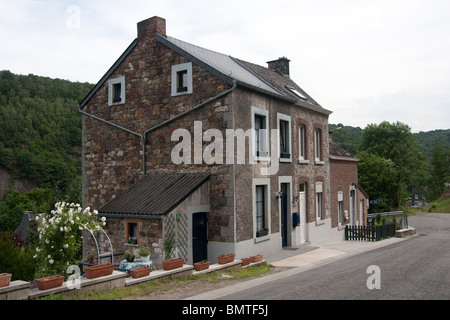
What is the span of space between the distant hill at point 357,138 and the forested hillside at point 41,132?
175ft

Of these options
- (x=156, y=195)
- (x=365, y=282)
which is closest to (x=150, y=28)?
(x=156, y=195)

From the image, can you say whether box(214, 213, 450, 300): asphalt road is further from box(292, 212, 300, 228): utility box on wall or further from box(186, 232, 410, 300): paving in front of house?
box(292, 212, 300, 228): utility box on wall

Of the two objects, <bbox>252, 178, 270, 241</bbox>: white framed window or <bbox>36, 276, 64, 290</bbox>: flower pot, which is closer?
<bbox>36, 276, 64, 290</bbox>: flower pot

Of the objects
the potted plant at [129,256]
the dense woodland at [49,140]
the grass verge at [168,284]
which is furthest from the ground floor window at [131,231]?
the dense woodland at [49,140]

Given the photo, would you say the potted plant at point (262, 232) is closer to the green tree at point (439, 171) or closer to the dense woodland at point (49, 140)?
the dense woodland at point (49, 140)

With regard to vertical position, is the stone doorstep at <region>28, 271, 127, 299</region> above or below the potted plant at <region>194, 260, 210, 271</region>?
→ above

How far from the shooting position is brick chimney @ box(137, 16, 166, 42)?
16312 mm

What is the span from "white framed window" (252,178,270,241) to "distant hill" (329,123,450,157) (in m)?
67.5

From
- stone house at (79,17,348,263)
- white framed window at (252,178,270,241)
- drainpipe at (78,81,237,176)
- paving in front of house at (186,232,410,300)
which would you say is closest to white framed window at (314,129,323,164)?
stone house at (79,17,348,263)

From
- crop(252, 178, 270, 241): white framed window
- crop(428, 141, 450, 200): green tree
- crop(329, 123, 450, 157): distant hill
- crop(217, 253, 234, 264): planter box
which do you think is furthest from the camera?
crop(329, 123, 450, 157): distant hill

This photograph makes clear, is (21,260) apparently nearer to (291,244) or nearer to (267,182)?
(267,182)

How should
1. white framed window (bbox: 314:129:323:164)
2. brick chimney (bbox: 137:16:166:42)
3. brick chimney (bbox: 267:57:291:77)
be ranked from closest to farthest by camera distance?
brick chimney (bbox: 137:16:166:42), white framed window (bbox: 314:129:323:164), brick chimney (bbox: 267:57:291:77)

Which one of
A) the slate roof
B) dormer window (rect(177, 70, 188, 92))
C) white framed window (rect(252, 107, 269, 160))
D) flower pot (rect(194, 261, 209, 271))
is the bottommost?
flower pot (rect(194, 261, 209, 271))
